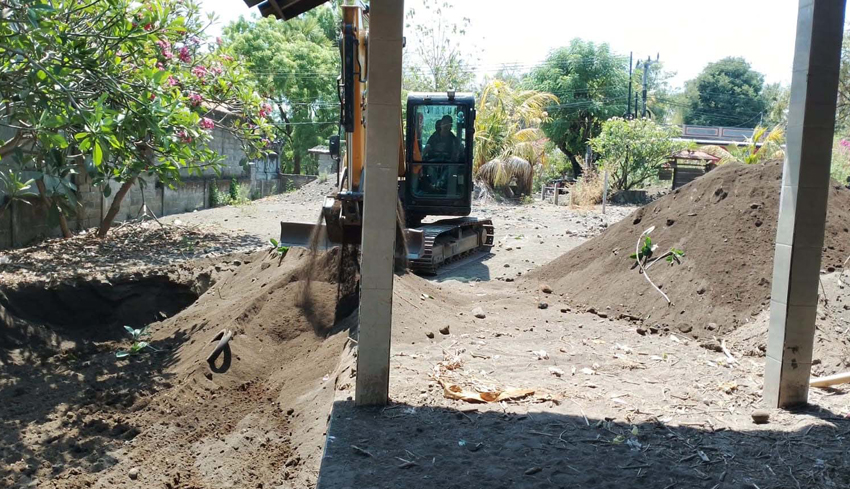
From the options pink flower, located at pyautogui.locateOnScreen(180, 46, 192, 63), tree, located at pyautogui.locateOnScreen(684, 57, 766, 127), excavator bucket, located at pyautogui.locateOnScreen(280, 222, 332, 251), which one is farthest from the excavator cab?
tree, located at pyautogui.locateOnScreen(684, 57, 766, 127)

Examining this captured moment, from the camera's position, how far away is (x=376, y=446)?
432 cm

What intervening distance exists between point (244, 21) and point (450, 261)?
2725cm

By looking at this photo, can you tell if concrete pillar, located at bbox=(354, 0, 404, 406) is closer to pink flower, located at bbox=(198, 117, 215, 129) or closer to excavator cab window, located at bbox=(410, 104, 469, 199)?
pink flower, located at bbox=(198, 117, 215, 129)

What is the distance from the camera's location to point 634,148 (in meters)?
26.1

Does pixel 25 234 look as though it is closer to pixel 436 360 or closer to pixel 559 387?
pixel 436 360

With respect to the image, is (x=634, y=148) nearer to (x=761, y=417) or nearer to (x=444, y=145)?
(x=444, y=145)

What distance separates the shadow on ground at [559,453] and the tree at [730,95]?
197 ft

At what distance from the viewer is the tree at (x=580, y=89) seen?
35375 mm

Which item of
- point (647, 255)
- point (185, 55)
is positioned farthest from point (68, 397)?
point (647, 255)

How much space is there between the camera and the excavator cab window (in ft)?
41.3

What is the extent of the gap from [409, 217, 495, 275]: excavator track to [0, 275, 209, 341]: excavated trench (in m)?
3.40

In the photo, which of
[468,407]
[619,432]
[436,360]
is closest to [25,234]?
[436,360]

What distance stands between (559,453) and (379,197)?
6.37 feet

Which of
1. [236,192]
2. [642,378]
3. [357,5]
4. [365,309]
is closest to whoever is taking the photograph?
[365,309]
